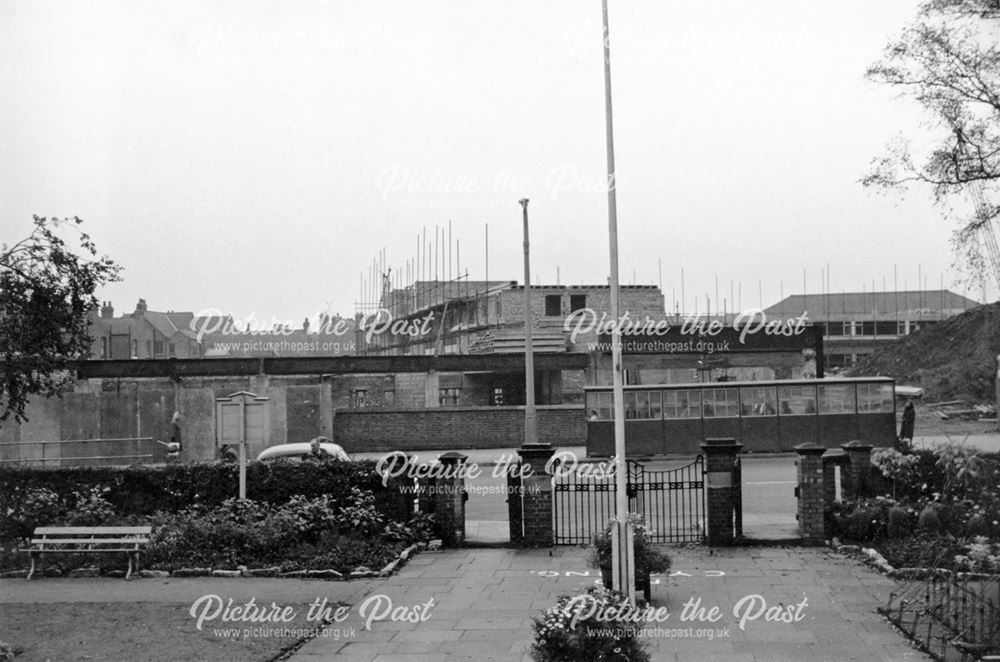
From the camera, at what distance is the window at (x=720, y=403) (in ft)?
112

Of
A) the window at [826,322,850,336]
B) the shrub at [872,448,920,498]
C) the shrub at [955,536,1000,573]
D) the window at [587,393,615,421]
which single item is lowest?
the shrub at [955,536,1000,573]

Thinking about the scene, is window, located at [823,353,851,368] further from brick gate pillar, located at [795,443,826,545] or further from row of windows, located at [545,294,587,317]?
brick gate pillar, located at [795,443,826,545]

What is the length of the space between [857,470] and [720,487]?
9.80 feet

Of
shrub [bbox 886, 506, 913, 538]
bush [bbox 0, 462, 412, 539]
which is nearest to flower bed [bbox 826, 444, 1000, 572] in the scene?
shrub [bbox 886, 506, 913, 538]

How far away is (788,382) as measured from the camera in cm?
3400

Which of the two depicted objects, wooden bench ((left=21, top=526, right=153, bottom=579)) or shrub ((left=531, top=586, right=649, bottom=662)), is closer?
shrub ((left=531, top=586, right=649, bottom=662))

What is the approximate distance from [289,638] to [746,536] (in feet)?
29.5

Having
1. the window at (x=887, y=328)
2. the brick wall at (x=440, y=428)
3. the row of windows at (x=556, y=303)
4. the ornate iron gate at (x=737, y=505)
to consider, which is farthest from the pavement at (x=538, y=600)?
the window at (x=887, y=328)

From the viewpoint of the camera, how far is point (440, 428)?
40.8m

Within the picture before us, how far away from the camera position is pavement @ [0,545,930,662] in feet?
36.1

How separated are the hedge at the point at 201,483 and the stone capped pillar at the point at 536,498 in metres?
2.23

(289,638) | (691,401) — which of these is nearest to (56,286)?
(289,638)

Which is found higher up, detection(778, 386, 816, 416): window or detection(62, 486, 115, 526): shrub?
detection(778, 386, 816, 416): window

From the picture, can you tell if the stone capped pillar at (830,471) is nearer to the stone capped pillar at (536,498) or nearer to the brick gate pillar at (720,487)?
the brick gate pillar at (720,487)
